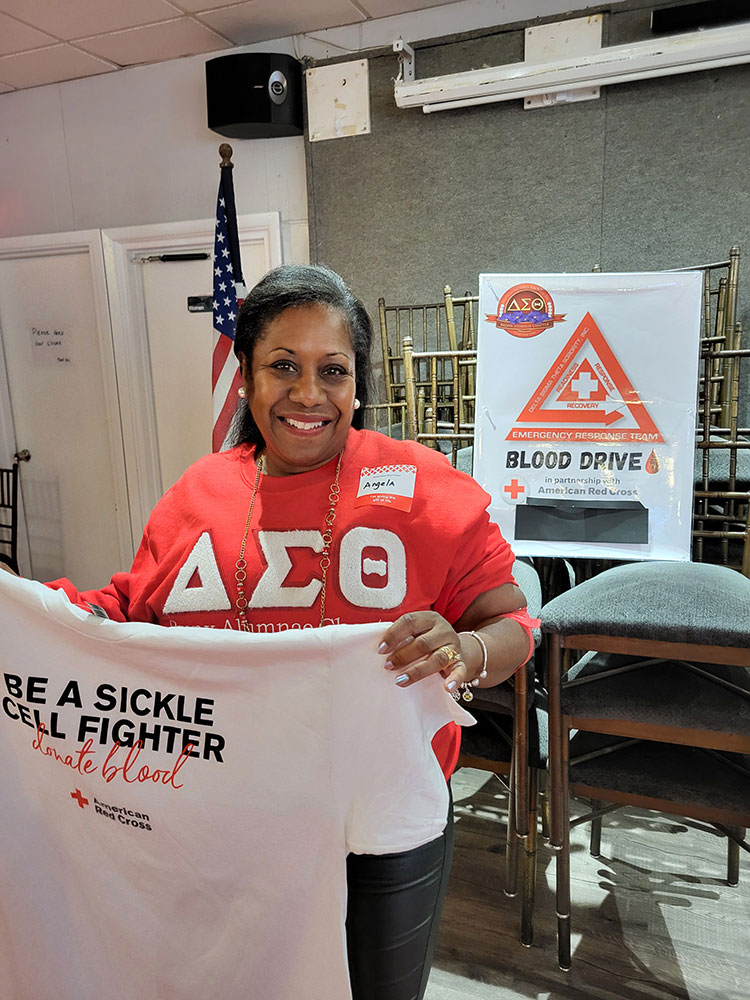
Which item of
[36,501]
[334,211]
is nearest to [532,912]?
[334,211]

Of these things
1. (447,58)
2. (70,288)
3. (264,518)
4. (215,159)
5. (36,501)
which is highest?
(447,58)

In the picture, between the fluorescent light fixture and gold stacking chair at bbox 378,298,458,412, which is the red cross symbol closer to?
gold stacking chair at bbox 378,298,458,412

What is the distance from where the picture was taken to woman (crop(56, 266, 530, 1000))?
101cm

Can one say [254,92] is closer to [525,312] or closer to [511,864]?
[525,312]

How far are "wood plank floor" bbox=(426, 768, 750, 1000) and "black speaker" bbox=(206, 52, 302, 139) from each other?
2.94m

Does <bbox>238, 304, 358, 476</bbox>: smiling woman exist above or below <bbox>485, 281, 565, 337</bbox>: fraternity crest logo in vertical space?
below

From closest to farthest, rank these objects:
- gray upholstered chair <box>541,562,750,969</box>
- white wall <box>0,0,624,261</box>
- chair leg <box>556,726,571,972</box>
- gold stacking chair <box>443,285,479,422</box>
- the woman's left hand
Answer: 1. the woman's left hand
2. gray upholstered chair <box>541,562,750,969</box>
3. chair leg <box>556,726,571,972</box>
4. gold stacking chair <box>443,285,479,422</box>
5. white wall <box>0,0,624,261</box>

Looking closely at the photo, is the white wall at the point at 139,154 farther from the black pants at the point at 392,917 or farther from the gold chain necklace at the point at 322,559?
the black pants at the point at 392,917

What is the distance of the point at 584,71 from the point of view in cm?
259

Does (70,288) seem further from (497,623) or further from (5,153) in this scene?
(497,623)

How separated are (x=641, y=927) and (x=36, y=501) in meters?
3.85

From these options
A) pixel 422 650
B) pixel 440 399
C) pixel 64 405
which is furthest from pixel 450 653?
pixel 64 405

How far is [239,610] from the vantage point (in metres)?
1.03

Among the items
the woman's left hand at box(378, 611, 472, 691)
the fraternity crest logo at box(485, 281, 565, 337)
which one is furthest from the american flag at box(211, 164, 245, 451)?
the woman's left hand at box(378, 611, 472, 691)
